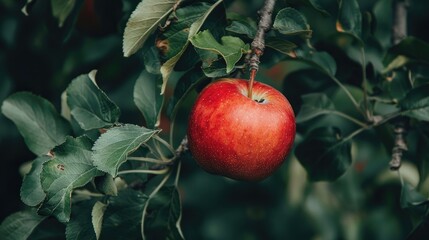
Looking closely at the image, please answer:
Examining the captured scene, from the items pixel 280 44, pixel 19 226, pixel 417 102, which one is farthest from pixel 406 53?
pixel 19 226

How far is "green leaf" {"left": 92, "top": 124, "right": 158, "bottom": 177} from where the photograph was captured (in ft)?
2.96

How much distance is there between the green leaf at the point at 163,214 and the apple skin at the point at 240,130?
162 millimetres

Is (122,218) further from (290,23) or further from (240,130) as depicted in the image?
(290,23)

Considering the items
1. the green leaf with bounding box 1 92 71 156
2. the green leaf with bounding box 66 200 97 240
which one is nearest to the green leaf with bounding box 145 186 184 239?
the green leaf with bounding box 66 200 97 240

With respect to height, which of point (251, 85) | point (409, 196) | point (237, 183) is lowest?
point (237, 183)

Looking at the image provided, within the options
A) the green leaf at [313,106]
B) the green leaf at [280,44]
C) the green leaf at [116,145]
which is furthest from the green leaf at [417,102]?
the green leaf at [116,145]

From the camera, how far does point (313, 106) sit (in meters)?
1.28

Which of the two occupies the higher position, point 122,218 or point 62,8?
point 62,8

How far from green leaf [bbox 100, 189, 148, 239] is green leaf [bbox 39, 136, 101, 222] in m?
0.14

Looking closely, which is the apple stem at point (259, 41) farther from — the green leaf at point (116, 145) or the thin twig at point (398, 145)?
the thin twig at point (398, 145)

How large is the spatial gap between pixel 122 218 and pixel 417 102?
548 mm

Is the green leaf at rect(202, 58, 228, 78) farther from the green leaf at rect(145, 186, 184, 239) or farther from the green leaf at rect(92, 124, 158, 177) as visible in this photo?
the green leaf at rect(145, 186, 184, 239)

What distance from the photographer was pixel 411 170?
162cm

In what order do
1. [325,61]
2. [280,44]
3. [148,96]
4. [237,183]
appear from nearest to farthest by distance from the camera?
[280,44], [148,96], [325,61], [237,183]
